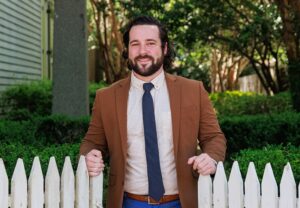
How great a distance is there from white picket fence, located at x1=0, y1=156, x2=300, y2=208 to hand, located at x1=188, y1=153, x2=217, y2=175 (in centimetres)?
10

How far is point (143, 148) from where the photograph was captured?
111 inches

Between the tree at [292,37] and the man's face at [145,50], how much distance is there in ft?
27.2

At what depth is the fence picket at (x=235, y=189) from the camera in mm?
3092

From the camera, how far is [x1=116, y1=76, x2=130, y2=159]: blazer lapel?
2.85m

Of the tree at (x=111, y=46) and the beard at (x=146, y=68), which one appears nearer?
the beard at (x=146, y=68)

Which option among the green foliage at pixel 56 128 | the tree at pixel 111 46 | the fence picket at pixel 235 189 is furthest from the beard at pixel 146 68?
the tree at pixel 111 46

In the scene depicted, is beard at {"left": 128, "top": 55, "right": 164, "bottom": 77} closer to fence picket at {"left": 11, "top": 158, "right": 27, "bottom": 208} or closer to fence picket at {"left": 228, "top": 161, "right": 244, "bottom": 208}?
fence picket at {"left": 228, "top": 161, "right": 244, "bottom": 208}

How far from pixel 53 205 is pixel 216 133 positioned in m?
1.04

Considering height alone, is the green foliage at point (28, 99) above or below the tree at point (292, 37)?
below

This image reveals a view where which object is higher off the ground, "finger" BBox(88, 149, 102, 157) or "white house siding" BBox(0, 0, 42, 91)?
"white house siding" BBox(0, 0, 42, 91)

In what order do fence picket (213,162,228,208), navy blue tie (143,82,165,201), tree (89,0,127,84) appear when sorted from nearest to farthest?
navy blue tie (143,82,165,201)
fence picket (213,162,228,208)
tree (89,0,127,84)

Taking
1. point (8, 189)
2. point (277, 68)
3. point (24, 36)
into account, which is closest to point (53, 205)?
point (8, 189)

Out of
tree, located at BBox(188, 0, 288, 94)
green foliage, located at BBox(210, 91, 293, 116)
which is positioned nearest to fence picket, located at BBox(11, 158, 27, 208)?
tree, located at BBox(188, 0, 288, 94)

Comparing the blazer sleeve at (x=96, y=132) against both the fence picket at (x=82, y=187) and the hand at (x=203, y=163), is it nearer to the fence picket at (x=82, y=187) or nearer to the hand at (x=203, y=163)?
the fence picket at (x=82, y=187)
